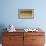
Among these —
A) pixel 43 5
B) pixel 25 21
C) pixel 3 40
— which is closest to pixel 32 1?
pixel 43 5

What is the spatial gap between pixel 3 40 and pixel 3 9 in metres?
1.09

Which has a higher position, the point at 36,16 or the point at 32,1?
the point at 32,1

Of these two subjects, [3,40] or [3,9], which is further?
[3,9]

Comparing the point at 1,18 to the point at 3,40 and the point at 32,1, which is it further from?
the point at 32,1

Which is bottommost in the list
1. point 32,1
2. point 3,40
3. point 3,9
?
point 3,40

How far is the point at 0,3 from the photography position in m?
4.14

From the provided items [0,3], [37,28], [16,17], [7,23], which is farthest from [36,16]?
[0,3]

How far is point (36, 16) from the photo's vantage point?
416cm

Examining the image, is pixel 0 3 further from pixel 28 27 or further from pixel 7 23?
pixel 28 27

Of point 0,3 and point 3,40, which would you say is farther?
point 0,3

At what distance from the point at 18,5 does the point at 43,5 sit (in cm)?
83

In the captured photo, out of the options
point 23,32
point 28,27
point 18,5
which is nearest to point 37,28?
point 28,27

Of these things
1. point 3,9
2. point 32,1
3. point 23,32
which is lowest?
point 23,32

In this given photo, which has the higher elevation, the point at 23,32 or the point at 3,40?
the point at 23,32
